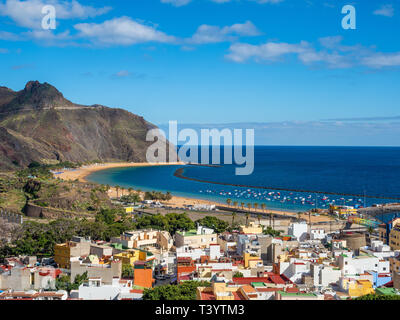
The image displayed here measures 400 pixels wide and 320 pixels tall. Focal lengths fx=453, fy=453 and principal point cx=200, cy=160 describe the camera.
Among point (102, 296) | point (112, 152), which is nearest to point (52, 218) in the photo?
point (102, 296)

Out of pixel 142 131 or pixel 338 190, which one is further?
pixel 142 131

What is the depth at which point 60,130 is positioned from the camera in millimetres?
139000

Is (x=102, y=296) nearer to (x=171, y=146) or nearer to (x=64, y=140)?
(x=64, y=140)

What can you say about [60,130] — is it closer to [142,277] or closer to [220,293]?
[142,277]

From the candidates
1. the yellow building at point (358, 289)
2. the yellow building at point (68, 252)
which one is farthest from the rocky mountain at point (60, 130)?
the yellow building at point (358, 289)

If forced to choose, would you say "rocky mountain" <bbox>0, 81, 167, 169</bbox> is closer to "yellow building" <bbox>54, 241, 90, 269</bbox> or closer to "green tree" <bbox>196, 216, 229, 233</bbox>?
"green tree" <bbox>196, 216, 229, 233</bbox>

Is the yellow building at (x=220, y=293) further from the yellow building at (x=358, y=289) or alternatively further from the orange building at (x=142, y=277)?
the orange building at (x=142, y=277)

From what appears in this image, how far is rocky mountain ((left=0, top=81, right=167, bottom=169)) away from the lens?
119 metres

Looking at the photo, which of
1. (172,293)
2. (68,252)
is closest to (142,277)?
(172,293)

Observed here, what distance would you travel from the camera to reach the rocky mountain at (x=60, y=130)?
119188 millimetres

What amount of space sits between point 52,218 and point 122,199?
1398 cm

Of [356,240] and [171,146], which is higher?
[171,146]

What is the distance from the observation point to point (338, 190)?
78812 mm

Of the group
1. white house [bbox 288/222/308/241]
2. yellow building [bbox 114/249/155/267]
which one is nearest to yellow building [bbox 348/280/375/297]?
yellow building [bbox 114/249/155/267]
